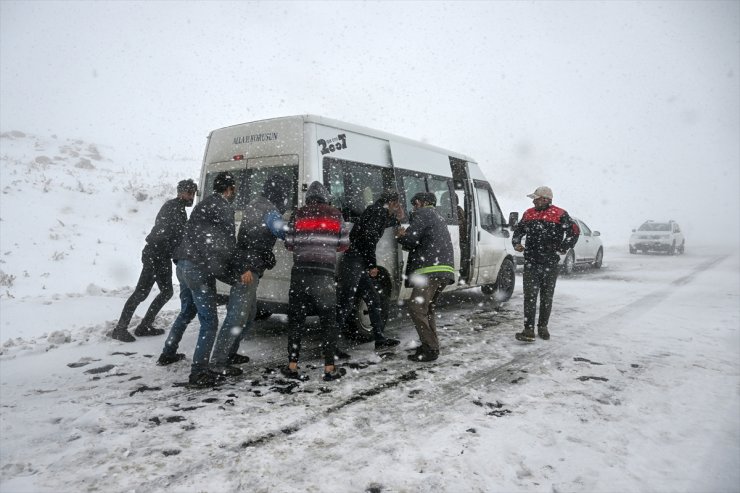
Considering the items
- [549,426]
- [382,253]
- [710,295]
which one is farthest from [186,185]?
[710,295]

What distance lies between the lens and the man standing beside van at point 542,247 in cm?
546

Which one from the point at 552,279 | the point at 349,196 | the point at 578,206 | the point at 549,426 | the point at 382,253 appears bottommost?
the point at 549,426

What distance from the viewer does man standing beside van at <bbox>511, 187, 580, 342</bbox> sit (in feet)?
17.9

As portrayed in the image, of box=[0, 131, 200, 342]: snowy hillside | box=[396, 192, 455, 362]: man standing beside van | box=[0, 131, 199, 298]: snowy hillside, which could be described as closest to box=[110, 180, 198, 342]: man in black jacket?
box=[0, 131, 200, 342]: snowy hillside

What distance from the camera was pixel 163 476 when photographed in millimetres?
2398

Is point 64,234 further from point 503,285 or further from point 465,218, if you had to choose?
point 503,285

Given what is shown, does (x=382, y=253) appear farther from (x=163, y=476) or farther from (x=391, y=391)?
(x=163, y=476)

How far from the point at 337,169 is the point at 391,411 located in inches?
109

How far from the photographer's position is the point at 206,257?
380cm

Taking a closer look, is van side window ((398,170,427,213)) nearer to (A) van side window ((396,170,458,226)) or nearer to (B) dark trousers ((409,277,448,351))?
(A) van side window ((396,170,458,226))

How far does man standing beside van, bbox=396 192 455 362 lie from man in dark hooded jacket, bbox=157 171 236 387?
1.92 meters

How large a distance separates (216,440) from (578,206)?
52912 millimetres

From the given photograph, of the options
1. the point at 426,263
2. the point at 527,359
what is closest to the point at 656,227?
the point at 527,359

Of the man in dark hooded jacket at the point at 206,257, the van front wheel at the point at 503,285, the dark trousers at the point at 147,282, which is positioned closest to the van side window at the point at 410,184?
the man in dark hooded jacket at the point at 206,257
